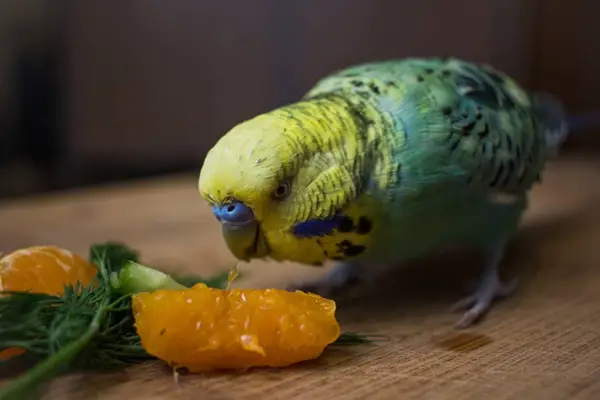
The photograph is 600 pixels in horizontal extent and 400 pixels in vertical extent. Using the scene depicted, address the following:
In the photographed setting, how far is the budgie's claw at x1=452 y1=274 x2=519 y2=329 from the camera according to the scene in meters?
1.48

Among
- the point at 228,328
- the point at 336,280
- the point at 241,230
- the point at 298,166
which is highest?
the point at 298,166

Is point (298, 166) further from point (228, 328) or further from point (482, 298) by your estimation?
point (482, 298)

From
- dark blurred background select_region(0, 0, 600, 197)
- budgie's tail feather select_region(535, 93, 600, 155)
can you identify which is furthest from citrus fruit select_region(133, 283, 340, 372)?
dark blurred background select_region(0, 0, 600, 197)

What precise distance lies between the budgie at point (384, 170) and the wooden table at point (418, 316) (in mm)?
115

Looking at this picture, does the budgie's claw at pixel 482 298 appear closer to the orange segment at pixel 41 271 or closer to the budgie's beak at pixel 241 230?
the budgie's beak at pixel 241 230

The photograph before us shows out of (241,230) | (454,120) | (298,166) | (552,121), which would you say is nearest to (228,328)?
(241,230)

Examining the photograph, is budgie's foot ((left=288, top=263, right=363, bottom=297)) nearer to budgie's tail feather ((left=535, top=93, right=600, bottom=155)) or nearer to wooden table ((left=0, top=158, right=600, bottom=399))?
wooden table ((left=0, top=158, right=600, bottom=399))

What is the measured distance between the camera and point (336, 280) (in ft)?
5.71

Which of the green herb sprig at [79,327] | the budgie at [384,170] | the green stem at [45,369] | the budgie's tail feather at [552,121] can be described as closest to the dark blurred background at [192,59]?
the budgie's tail feather at [552,121]

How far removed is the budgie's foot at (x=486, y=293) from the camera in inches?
58.7

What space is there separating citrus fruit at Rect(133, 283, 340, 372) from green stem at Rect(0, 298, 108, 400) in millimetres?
90

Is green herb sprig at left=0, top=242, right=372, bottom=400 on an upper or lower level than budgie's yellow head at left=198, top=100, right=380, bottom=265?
lower

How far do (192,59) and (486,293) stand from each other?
2613 mm

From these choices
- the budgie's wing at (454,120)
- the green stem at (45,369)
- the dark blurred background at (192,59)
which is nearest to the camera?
the green stem at (45,369)
